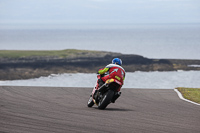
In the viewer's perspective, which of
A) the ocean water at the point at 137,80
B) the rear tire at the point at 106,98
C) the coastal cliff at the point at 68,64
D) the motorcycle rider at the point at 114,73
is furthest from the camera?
the coastal cliff at the point at 68,64

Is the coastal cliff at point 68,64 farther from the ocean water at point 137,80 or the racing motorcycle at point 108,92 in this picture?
the racing motorcycle at point 108,92

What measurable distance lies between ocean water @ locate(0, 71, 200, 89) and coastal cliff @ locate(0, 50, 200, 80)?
2.01 metres

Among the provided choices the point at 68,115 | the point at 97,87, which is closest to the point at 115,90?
the point at 97,87

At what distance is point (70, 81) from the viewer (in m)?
56.2

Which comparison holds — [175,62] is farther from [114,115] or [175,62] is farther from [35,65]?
[114,115]

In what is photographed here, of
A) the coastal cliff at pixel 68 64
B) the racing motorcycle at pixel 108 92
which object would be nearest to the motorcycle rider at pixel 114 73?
the racing motorcycle at pixel 108 92

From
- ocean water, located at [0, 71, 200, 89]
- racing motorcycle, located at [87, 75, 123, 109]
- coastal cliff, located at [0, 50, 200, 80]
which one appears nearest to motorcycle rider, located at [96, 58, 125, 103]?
racing motorcycle, located at [87, 75, 123, 109]

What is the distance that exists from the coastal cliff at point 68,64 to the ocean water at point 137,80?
201cm

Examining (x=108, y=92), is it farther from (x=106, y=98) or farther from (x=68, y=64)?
(x=68, y=64)

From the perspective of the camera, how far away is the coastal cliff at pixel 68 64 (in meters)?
60.1

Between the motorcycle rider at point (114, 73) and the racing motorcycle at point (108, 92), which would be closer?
the racing motorcycle at point (108, 92)

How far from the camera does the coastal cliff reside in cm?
6009

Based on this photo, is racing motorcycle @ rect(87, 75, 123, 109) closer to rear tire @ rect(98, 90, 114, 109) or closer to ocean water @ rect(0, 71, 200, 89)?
rear tire @ rect(98, 90, 114, 109)

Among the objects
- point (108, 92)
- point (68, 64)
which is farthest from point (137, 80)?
point (108, 92)
